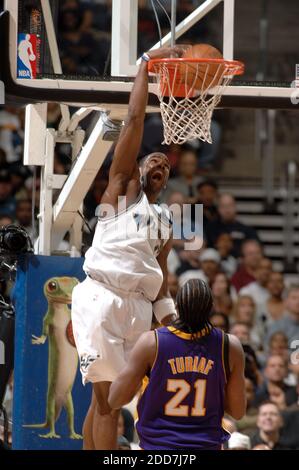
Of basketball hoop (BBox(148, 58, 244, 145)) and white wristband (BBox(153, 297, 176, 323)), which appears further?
white wristband (BBox(153, 297, 176, 323))

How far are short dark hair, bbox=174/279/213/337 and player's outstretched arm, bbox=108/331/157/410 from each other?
0.16 meters

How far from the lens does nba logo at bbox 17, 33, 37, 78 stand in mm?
7418

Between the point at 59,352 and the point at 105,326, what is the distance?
Answer: 1.18 m

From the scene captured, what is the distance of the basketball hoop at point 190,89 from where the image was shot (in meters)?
6.91

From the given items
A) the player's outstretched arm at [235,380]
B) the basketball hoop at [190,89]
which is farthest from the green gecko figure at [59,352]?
the player's outstretched arm at [235,380]

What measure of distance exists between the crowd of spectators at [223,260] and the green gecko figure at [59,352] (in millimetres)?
2268

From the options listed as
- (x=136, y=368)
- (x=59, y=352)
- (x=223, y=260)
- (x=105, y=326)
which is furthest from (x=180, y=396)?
(x=223, y=260)

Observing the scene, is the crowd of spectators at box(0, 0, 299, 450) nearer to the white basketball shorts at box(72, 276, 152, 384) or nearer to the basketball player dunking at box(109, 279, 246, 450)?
the white basketball shorts at box(72, 276, 152, 384)

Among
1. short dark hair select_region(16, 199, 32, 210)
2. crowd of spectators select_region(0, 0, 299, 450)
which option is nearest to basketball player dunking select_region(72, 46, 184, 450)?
crowd of spectators select_region(0, 0, 299, 450)

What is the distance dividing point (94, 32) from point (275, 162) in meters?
2.79

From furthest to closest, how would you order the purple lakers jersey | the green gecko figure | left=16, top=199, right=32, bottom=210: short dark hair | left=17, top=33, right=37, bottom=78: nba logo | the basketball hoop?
left=16, top=199, right=32, bottom=210: short dark hair < the green gecko figure < left=17, top=33, right=37, bottom=78: nba logo < the basketball hoop < the purple lakers jersey

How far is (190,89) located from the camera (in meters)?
7.02

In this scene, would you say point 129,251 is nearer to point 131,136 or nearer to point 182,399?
point 131,136

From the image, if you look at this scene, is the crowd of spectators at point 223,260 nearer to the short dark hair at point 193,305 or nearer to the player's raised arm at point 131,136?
the player's raised arm at point 131,136
